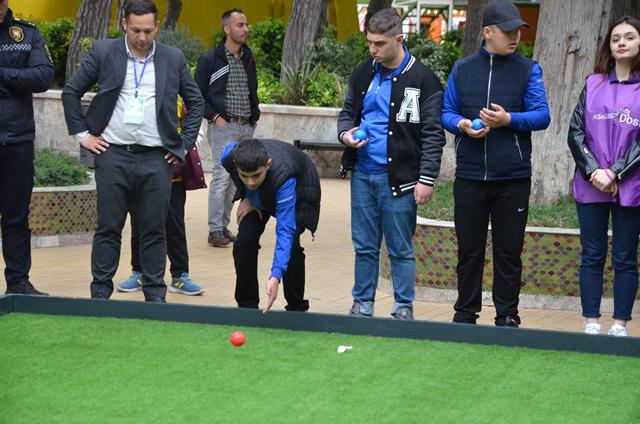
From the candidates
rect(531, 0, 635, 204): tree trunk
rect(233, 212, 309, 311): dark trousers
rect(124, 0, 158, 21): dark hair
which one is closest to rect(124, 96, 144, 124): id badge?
rect(124, 0, 158, 21): dark hair

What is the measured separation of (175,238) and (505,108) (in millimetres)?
2752

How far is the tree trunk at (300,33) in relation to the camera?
60.5 feet

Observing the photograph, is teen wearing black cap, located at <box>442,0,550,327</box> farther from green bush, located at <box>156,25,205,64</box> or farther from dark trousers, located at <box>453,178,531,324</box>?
green bush, located at <box>156,25,205,64</box>

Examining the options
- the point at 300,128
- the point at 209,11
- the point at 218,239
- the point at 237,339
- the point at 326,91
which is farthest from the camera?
the point at 209,11

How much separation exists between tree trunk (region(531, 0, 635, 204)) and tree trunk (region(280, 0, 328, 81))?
9.52m

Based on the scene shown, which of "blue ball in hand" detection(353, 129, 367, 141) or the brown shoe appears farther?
the brown shoe

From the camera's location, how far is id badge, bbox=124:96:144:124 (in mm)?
6896

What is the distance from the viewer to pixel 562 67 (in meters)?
9.03

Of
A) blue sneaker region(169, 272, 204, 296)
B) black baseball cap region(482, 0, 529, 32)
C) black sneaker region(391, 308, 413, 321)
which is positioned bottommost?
blue sneaker region(169, 272, 204, 296)

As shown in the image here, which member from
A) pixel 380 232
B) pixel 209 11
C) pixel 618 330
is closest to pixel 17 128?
pixel 380 232

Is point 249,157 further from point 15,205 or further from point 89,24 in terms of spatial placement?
point 89,24

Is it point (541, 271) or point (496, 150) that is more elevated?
point (496, 150)

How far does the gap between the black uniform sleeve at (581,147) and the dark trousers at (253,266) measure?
5.35ft

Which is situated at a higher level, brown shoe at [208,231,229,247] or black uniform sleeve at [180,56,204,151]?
black uniform sleeve at [180,56,204,151]
